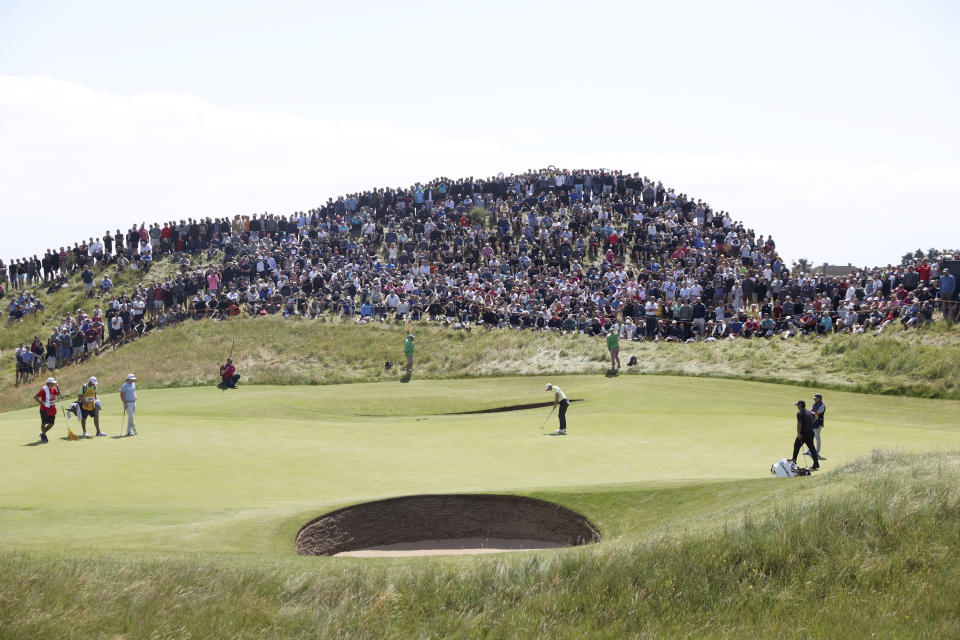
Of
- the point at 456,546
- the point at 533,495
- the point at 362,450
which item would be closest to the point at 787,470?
the point at 533,495

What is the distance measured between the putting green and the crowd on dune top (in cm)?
680

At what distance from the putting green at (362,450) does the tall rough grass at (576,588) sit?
3.01 m

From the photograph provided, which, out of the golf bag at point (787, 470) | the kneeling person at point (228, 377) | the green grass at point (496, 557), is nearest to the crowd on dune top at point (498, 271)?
the kneeling person at point (228, 377)

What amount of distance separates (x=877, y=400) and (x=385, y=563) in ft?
83.1

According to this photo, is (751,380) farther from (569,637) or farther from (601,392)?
(569,637)

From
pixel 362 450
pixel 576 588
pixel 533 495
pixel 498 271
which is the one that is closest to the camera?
pixel 576 588

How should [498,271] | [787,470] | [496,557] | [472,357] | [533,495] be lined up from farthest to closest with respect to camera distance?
[498,271], [472,357], [787,470], [533,495], [496,557]

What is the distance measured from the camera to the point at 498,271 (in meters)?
51.5

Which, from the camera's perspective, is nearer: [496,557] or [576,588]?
[576,588]

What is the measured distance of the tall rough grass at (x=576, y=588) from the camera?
34.2 ft

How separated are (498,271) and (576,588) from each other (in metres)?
40.4

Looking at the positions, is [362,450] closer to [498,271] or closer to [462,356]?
[462,356]

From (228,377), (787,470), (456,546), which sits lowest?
(456,546)

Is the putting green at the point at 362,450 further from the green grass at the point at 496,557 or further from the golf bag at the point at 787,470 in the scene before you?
the golf bag at the point at 787,470
